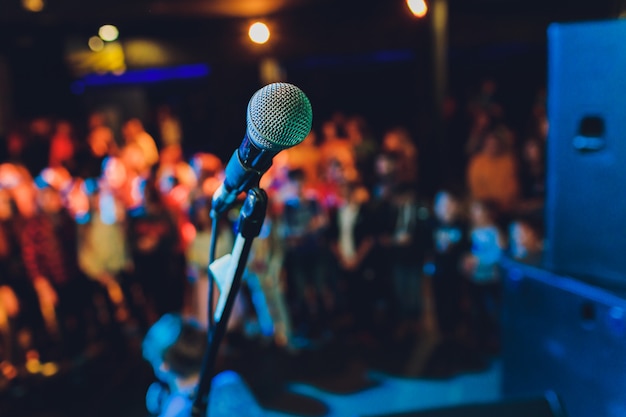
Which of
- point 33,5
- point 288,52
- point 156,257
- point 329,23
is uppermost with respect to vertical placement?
point 33,5

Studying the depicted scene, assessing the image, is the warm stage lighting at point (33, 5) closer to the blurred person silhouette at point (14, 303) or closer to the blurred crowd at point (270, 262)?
the blurred crowd at point (270, 262)

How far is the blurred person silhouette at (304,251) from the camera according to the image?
465 centimetres

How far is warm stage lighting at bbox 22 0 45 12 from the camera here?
19.8 ft

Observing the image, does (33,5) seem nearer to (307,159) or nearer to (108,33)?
(108,33)

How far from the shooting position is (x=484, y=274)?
4199mm

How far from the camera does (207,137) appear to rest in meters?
9.09

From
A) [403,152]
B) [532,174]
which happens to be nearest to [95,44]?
[403,152]

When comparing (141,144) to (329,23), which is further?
(329,23)

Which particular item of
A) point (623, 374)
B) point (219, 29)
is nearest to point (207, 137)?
point (219, 29)

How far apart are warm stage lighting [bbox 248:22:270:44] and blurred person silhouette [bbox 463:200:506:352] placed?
5.24 metres

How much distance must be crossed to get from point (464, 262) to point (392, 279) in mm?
663

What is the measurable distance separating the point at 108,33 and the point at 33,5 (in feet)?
7.90

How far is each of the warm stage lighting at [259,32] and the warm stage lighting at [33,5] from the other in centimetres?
316

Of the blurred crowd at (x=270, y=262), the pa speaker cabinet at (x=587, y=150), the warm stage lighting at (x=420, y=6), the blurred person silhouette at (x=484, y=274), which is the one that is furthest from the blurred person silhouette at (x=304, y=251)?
the pa speaker cabinet at (x=587, y=150)
